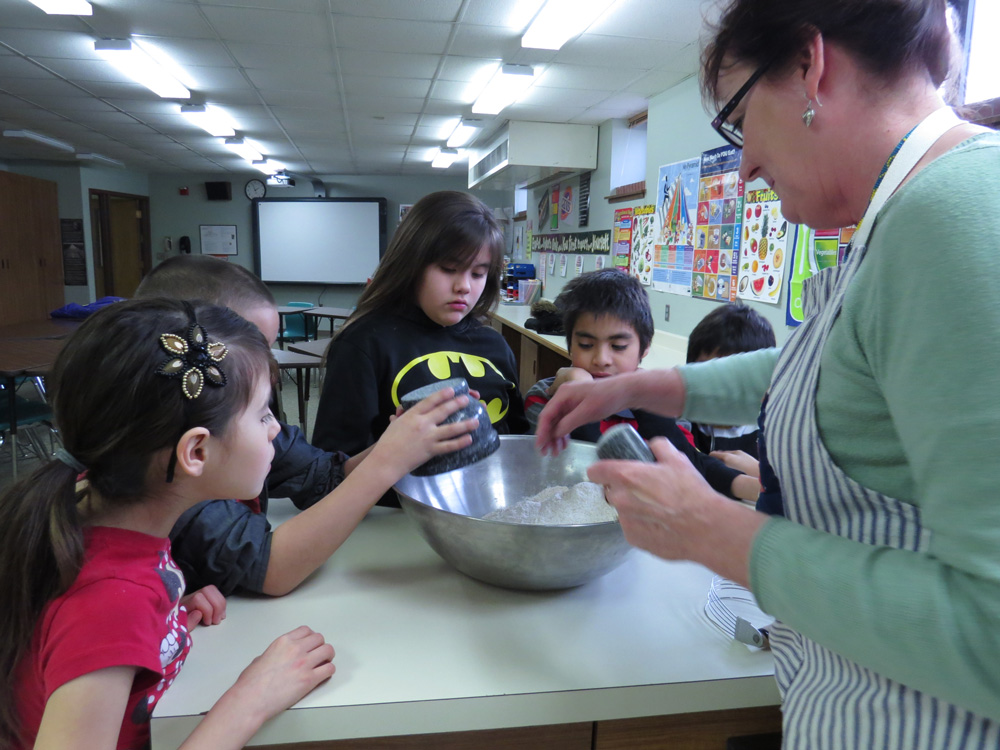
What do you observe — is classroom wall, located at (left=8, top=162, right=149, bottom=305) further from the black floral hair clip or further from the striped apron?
the striped apron

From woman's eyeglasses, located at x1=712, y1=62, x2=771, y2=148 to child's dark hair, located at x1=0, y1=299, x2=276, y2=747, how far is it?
62 cm

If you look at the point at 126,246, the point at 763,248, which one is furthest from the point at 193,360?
the point at 126,246

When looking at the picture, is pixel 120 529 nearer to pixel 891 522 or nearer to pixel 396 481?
pixel 396 481

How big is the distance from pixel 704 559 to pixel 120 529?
1.97ft

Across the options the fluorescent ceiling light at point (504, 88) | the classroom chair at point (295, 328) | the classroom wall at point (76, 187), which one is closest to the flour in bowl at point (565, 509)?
the fluorescent ceiling light at point (504, 88)

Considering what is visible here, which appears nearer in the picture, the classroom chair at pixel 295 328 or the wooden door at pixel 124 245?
the classroom chair at pixel 295 328

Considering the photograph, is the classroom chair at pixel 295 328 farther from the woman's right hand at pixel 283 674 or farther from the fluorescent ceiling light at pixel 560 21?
the woman's right hand at pixel 283 674

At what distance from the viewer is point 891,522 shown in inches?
19.3

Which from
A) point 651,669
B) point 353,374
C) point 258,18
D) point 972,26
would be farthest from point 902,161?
point 258,18

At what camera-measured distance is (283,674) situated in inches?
25.7

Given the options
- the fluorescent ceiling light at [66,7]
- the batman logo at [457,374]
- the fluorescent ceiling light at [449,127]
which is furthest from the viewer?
the fluorescent ceiling light at [449,127]

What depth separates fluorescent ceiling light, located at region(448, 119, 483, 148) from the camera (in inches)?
215

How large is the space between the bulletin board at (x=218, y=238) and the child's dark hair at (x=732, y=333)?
9157mm

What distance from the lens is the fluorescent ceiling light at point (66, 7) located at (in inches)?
118
